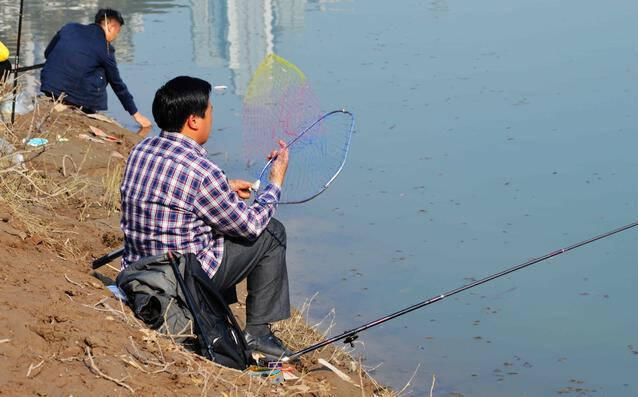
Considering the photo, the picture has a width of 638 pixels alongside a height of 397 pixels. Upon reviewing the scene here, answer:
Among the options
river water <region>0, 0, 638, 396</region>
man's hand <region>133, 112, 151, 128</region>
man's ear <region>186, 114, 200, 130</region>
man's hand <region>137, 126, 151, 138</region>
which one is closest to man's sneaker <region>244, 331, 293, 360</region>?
man's ear <region>186, 114, 200, 130</region>

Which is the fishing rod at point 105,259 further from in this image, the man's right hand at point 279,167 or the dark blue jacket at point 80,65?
the dark blue jacket at point 80,65

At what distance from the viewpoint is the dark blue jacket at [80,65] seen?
376 inches

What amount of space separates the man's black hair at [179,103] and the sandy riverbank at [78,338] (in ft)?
2.46

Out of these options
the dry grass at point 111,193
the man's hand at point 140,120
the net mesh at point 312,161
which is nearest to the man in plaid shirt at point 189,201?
the net mesh at point 312,161

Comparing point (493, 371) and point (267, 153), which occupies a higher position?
point (267, 153)

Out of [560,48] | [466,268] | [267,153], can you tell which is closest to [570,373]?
[466,268]

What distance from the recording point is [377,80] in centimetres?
1303

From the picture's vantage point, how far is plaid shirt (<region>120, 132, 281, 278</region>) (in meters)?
4.42

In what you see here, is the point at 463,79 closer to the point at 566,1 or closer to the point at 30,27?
the point at 566,1

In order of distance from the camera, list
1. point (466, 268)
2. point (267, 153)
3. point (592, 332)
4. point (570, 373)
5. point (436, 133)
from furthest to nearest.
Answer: point (436, 133) < point (466, 268) < point (592, 332) < point (570, 373) < point (267, 153)

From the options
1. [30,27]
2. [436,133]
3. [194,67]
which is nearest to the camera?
[436,133]

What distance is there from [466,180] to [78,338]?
5.91m

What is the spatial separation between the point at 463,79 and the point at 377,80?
98 centimetres

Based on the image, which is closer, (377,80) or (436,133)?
(436,133)
